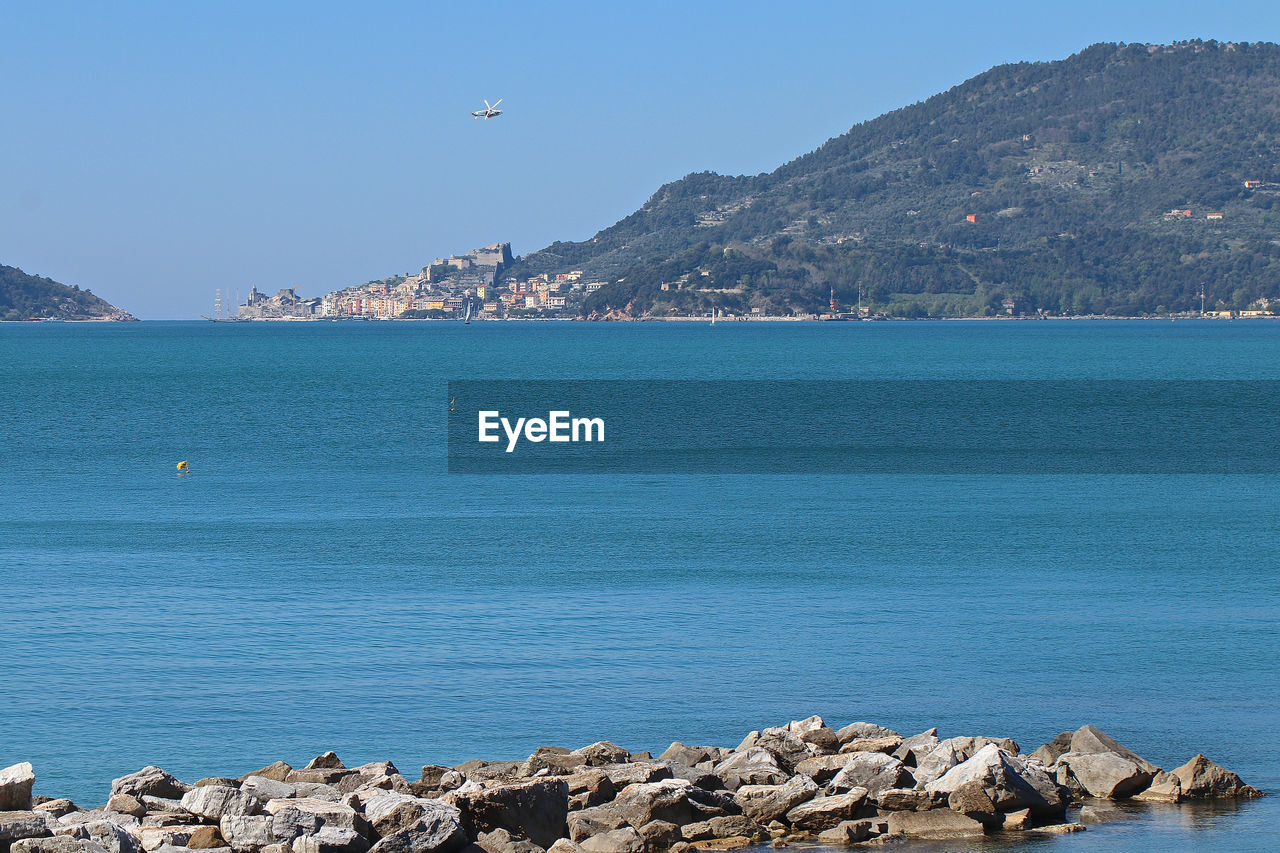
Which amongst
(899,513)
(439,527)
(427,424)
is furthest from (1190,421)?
(439,527)

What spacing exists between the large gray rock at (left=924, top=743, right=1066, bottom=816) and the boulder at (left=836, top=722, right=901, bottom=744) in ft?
5.61

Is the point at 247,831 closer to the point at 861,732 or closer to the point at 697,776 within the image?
the point at 697,776

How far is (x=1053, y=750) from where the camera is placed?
19203mm

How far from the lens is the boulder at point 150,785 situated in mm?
16453

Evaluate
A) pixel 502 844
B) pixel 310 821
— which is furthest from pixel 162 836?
pixel 502 844

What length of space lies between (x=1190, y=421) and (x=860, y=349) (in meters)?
115

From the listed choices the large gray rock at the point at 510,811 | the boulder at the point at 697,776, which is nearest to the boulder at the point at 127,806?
the large gray rock at the point at 510,811

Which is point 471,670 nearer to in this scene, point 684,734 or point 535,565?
point 684,734

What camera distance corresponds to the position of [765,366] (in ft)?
493

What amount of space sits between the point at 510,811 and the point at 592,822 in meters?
1.13

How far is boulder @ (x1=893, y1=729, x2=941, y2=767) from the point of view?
60.2 feet

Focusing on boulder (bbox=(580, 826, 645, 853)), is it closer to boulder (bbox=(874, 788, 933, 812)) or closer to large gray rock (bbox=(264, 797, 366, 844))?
large gray rock (bbox=(264, 797, 366, 844))

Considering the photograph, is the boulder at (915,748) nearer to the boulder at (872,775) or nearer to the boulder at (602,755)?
the boulder at (872,775)

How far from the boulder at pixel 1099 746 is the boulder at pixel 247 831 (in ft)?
32.1
